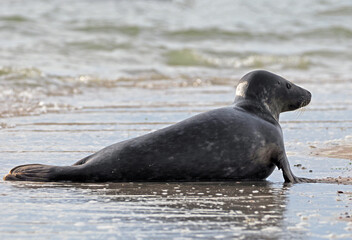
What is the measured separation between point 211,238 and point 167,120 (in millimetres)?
4283

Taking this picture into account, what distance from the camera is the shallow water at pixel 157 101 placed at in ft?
11.0

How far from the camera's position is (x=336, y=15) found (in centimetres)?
2459

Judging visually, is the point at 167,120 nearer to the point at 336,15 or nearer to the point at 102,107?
the point at 102,107

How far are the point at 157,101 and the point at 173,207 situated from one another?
543 cm

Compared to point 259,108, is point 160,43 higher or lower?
higher

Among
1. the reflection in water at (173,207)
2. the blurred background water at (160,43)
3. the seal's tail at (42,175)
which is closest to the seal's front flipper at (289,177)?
the reflection in water at (173,207)

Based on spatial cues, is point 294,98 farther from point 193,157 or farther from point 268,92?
point 193,157

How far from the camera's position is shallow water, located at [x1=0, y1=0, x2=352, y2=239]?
3338 mm

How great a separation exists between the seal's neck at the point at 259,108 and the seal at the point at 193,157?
0.55ft

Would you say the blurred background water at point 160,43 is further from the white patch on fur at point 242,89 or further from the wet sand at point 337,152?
the wet sand at point 337,152

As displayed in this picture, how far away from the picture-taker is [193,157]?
4.39 meters

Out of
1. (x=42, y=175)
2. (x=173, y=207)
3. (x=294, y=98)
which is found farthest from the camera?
(x=294, y=98)

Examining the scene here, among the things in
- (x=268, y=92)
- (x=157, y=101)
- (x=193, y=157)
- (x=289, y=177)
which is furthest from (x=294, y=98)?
(x=157, y=101)

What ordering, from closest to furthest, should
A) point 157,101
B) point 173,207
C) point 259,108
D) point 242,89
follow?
point 173,207 → point 259,108 → point 242,89 → point 157,101
